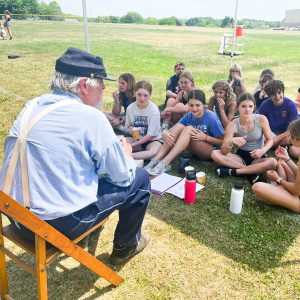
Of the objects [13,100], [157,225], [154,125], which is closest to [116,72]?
[13,100]

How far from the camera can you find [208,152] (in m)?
4.78

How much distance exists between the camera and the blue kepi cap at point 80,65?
7.41ft

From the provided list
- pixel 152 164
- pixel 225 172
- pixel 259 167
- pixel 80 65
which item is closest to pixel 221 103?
pixel 225 172

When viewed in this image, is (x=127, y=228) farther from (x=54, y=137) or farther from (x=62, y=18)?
(x=62, y=18)

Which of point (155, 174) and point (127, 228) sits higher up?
point (127, 228)

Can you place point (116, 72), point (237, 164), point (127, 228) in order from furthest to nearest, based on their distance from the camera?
point (116, 72) < point (237, 164) < point (127, 228)

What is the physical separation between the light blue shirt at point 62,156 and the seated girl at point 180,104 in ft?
13.2

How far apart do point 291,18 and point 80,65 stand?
124 meters

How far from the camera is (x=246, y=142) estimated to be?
4512 millimetres

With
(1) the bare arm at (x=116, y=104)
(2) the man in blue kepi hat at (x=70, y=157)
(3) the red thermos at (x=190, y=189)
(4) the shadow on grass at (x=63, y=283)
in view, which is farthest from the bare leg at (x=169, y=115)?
(2) the man in blue kepi hat at (x=70, y=157)

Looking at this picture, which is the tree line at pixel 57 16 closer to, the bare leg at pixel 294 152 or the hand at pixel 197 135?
the hand at pixel 197 135

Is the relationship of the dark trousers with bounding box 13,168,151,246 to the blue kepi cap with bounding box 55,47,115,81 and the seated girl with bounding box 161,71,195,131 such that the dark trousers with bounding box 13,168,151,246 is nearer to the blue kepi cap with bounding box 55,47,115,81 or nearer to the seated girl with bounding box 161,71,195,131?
the blue kepi cap with bounding box 55,47,115,81

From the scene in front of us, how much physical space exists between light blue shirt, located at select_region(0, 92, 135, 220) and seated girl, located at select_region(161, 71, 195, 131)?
4020mm

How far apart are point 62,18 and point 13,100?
66.9 meters
